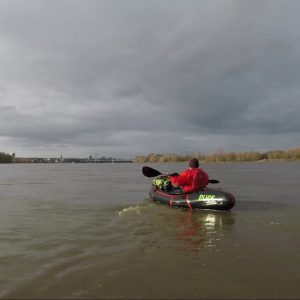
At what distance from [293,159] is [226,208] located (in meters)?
78.0

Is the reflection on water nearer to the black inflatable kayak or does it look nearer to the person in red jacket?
the black inflatable kayak

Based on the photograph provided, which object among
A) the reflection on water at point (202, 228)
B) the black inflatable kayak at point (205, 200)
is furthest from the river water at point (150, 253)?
the black inflatable kayak at point (205, 200)

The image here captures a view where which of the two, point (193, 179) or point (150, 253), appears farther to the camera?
point (193, 179)

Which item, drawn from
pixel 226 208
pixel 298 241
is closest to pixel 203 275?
pixel 298 241

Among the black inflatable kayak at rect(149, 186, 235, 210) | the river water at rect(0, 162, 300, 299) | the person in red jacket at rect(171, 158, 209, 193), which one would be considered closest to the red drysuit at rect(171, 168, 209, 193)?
the person in red jacket at rect(171, 158, 209, 193)

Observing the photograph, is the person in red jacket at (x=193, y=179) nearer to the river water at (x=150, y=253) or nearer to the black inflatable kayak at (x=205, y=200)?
the black inflatable kayak at (x=205, y=200)

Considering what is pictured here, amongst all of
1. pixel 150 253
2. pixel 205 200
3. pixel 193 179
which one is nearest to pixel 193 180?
pixel 193 179

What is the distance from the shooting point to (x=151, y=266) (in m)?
6.88

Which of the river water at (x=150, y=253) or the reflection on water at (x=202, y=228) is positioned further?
the reflection on water at (x=202, y=228)

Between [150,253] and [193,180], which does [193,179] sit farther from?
[150,253]

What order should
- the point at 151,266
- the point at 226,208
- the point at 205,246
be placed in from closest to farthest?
the point at 151,266 < the point at 205,246 < the point at 226,208

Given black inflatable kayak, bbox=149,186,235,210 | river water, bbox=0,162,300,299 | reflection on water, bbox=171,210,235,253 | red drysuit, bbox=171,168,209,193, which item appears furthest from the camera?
red drysuit, bbox=171,168,209,193

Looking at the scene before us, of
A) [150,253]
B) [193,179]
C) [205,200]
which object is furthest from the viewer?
[193,179]

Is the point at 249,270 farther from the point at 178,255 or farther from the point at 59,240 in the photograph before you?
the point at 59,240
